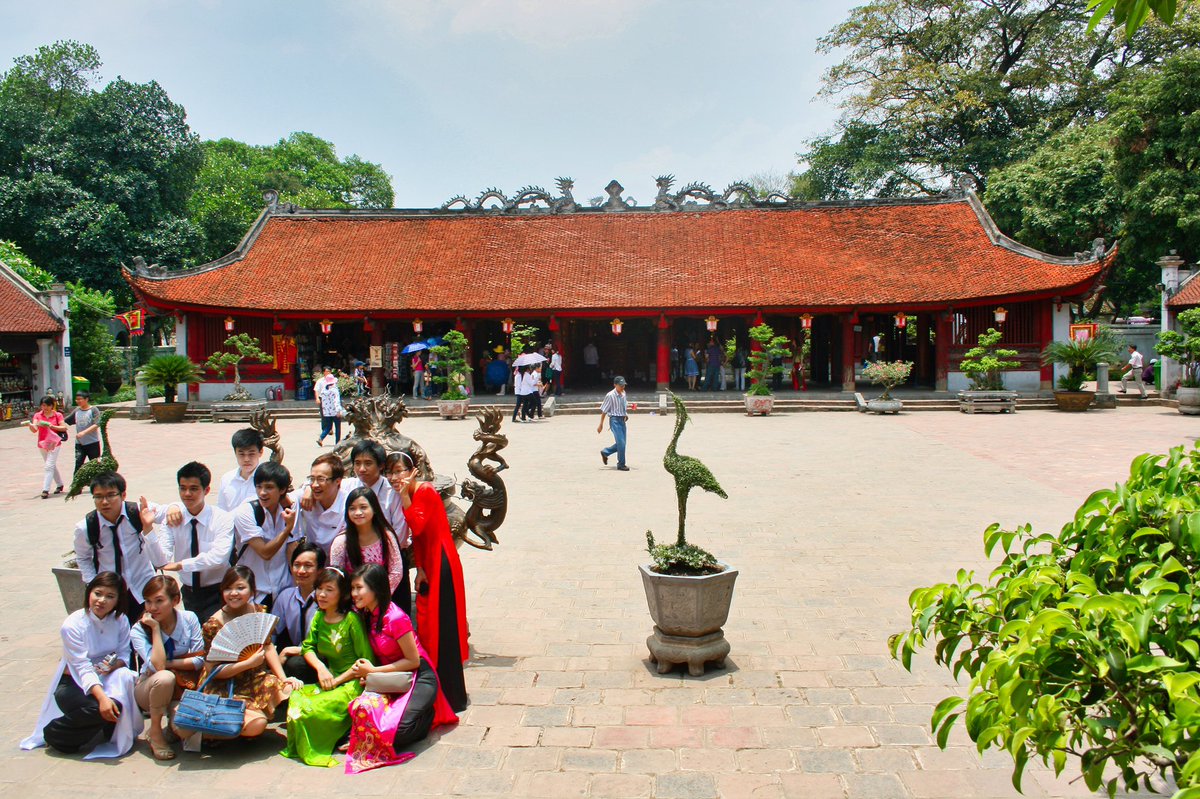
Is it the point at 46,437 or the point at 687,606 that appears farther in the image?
the point at 46,437

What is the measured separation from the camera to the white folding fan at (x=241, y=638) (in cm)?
427

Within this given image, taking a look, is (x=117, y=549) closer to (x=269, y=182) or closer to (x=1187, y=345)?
(x=1187, y=345)

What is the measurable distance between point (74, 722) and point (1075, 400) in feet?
73.9

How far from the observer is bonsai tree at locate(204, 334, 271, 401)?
22266 millimetres

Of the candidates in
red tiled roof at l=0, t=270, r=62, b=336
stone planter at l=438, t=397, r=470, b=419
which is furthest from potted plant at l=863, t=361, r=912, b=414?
red tiled roof at l=0, t=270, r=62, b=336

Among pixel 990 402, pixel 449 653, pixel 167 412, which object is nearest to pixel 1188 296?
pixel 990 402

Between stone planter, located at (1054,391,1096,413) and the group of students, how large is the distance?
20.5m

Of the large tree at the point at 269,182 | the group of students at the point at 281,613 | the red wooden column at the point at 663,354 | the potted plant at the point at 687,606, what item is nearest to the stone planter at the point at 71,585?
the group of students at the point at 281,613

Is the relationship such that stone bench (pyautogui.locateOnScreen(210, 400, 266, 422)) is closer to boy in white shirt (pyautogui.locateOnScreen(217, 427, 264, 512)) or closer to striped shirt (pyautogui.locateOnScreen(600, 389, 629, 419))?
striped shirt (pyautogui.locateOnScreen(600, 389, 629, 419))

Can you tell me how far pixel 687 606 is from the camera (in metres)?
4.90

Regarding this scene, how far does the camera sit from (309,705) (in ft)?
13.5

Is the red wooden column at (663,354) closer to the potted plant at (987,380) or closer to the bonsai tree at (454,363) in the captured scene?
the bonsai tree at (454,363)

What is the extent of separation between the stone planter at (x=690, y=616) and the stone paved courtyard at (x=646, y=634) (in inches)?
5.3

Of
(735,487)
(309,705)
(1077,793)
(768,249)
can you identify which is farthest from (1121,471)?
(768,249)
